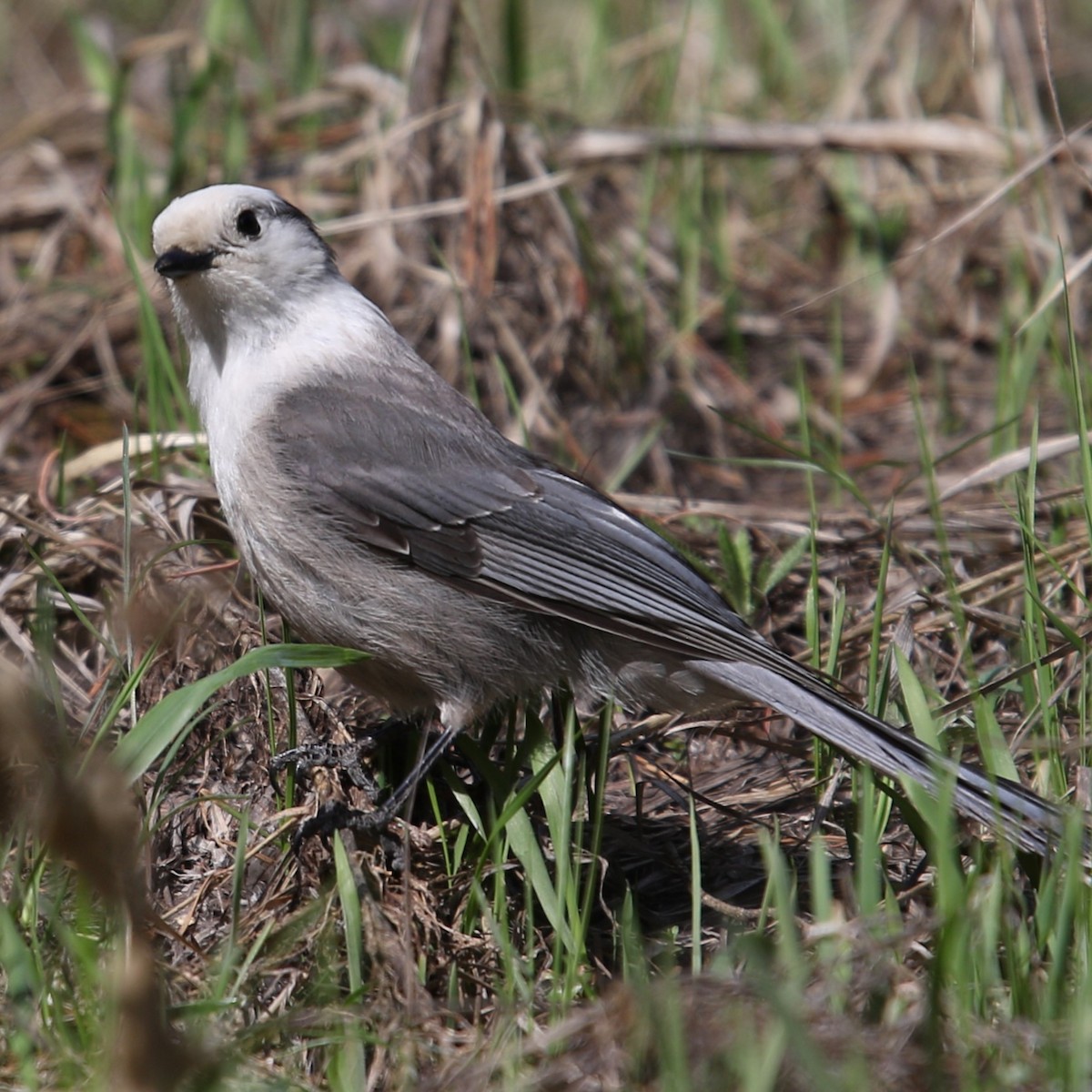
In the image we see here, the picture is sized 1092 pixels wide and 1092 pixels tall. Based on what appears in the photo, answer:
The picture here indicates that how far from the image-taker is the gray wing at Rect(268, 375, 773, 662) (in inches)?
142

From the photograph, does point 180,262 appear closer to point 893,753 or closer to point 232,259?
point 232,259

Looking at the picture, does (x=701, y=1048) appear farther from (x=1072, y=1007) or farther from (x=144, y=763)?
(x=144, y=763)

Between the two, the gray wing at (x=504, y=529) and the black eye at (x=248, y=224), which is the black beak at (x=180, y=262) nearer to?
the black eye at (x=248, y=224)

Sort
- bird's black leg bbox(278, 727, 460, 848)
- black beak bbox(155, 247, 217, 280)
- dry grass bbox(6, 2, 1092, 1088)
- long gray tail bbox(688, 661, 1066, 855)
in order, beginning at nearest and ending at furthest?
dry grass bbox(6, 2, 1092, 1088), long gray tail bbox(688, 661, 1066, 855), bird's black leg bbox(278, 727, 460, 848), black beak bbox(155, 247, 217, 280)

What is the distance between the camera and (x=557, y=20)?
941 cm

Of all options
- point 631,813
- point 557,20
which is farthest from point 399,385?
point 557,20

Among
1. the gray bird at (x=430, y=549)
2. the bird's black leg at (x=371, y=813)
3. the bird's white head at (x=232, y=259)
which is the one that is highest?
the bird's white head at (x=232, y=259)

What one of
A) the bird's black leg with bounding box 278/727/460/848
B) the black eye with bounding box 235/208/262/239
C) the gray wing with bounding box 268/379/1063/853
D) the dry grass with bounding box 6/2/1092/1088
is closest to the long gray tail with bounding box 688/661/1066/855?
the gray wing with bounding box 268/379/1063/853

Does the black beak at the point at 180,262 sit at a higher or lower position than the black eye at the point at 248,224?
lower

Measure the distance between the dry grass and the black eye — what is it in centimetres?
84

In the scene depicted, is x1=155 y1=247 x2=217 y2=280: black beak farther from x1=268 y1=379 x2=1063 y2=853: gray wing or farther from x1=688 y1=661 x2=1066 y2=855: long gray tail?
x1=688 y1=661 x2=1066 y2=855: long gray tail

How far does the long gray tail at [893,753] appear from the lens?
9.64 ft

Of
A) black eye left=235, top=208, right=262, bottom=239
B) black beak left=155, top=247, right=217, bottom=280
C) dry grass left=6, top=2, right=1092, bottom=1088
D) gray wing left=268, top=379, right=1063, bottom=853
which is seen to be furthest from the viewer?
black eye left=235, top=208, right=262, bottom=239

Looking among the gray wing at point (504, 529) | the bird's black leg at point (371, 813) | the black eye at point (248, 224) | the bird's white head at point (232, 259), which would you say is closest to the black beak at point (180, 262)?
the bird's white head at point (232, 259)
